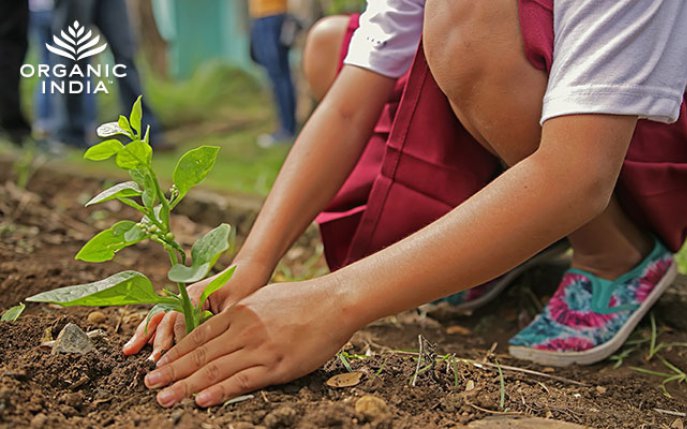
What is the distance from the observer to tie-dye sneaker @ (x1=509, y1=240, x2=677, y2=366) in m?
1.74

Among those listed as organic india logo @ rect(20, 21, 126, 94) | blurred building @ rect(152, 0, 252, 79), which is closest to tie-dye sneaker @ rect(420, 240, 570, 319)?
organic india logo @ rect(20, 21, 126, 94)

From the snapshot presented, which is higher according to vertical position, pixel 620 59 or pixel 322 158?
pixel 620 59

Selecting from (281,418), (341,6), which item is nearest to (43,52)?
(341,6)

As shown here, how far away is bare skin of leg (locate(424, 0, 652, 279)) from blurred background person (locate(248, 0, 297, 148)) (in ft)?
12.1

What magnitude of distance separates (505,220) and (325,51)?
3.39ft

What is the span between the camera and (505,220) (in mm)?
1198

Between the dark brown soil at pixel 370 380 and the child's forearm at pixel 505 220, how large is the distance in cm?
15

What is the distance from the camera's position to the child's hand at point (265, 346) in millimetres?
1186

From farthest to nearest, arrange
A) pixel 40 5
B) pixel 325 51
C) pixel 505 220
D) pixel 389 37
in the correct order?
pixel 40 5, pixel 325 51, pixel 389 37, pixel 505 220

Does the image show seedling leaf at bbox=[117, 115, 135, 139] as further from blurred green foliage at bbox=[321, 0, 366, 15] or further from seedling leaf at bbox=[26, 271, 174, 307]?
blurred green foliage at bbox=[321, 0, 366, 15]

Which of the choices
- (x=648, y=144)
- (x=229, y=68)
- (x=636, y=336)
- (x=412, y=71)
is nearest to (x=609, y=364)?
(x=636, y=336)

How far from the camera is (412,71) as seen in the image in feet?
5.45

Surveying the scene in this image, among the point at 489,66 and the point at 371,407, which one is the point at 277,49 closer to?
the point at 489,66

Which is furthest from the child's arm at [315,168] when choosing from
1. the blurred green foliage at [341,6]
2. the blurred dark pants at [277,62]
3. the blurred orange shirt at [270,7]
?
the blurred orange shirt at [270,7]
